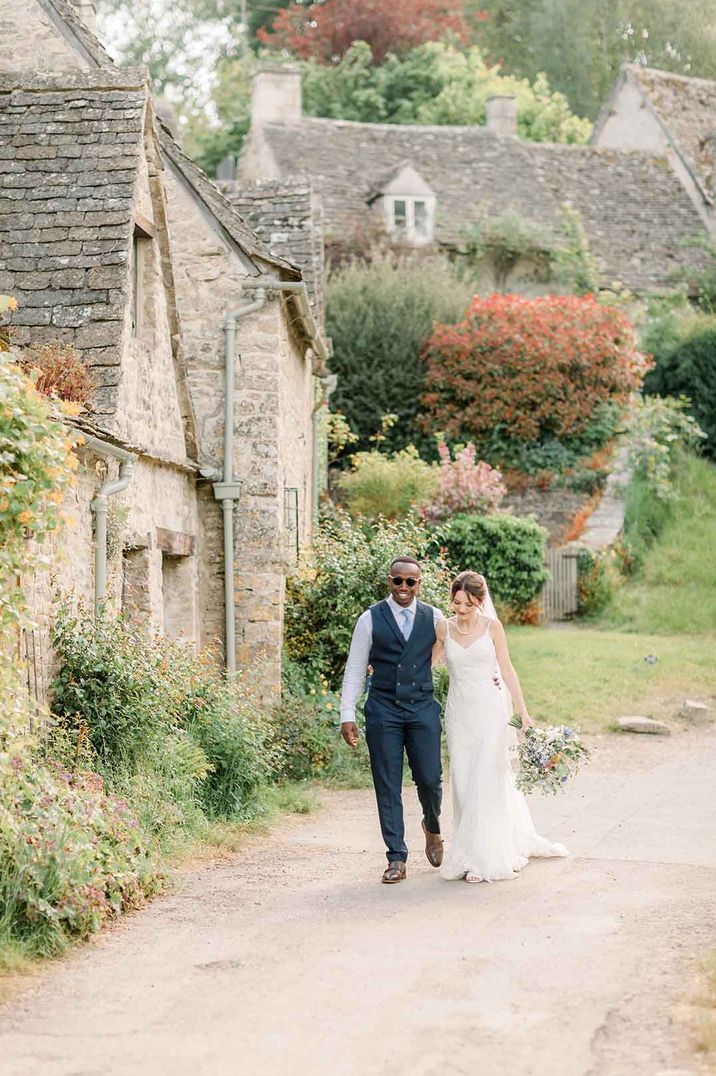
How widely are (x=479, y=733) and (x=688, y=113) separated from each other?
31.8 m

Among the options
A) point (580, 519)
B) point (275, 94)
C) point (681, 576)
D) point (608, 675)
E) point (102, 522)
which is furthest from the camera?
point (275, 94)

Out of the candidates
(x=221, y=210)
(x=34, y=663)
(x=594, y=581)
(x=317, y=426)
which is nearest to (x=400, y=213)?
(x=594, y=581)

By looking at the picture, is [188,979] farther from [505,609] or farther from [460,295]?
[460,295]

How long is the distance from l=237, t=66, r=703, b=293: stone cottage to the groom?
75.6 feet

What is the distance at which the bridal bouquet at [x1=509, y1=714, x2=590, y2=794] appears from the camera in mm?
9312

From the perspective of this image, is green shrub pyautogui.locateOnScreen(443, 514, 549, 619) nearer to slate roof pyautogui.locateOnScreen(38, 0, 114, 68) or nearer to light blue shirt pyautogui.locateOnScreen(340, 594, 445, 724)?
slate roof pyautogui.locateOnScreen(38, 0, 114, 68)

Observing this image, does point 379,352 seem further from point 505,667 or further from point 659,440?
point 505,667

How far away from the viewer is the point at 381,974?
22.0 feet

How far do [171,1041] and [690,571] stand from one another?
18567 millimetres

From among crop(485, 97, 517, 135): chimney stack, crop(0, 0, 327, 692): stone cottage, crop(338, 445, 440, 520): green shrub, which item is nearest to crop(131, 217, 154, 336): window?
crop(0, 0, 327, 692): stone cottage

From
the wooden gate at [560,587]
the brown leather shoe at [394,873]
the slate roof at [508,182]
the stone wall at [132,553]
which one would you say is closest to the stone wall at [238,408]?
the stone wall at [132,553]

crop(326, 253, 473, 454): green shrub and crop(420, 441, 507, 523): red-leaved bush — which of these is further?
crop(326, 253, 473, 454): green shrub

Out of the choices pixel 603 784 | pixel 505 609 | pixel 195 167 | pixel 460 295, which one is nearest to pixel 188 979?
pixel 603 784

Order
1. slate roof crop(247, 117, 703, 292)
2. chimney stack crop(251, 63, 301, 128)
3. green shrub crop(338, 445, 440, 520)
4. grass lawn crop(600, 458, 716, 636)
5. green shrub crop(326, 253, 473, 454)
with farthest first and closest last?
1. chimney stack crop(251, 63, 301, 128)
2. slate roof crop(247, 117, 703, 292)
3. green shrub crop(326, 253, 473, 454)
4. green shrub crop(338, 445, 440, 520)
5. grass lawn crop(600, 458, 716, 636)
